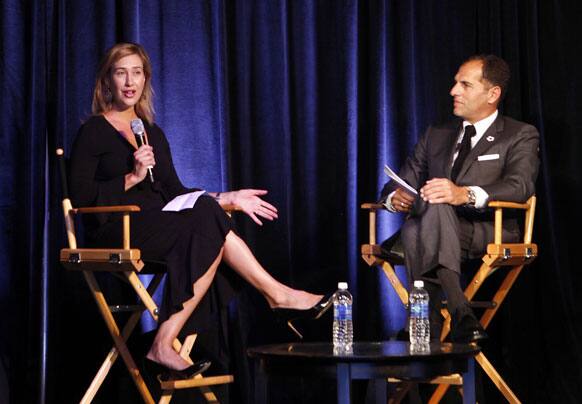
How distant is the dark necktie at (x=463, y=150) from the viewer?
13.9ft

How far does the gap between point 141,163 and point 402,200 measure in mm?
1144

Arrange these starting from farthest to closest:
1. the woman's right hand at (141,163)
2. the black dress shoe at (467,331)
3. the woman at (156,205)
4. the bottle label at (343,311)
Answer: the woman's right hand at (141,163), the woman at (156,205), the black dress shoe at (467,331), the bottle label at (343,311)

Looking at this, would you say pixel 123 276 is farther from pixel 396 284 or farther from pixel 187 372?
pixel 396 284

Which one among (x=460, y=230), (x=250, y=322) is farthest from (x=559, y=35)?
(x=250, y=322)

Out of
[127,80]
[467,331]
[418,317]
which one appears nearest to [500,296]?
[467,331]

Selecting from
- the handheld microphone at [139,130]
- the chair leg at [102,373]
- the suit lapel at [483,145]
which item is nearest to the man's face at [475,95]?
the suit lapel at [483,145]

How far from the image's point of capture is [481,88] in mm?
4324

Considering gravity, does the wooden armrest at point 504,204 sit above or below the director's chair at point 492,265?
above

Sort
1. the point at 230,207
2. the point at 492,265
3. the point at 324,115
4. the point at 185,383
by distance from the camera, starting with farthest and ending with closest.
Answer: the point at 324,115
the point at 230,207
the point at 492,265
the point at 185,383

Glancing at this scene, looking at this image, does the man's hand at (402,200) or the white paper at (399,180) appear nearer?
the white paper at (399,180)

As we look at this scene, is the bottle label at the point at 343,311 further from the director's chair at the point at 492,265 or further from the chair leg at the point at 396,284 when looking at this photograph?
the chair leg at the point at 396,284

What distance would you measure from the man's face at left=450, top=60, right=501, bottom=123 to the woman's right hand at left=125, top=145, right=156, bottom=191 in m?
1.44

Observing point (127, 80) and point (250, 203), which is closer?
point (250, 203)

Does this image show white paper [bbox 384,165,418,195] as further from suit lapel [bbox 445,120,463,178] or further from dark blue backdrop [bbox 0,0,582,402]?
dark blue backdrop [bbox 0,0,582,402]
